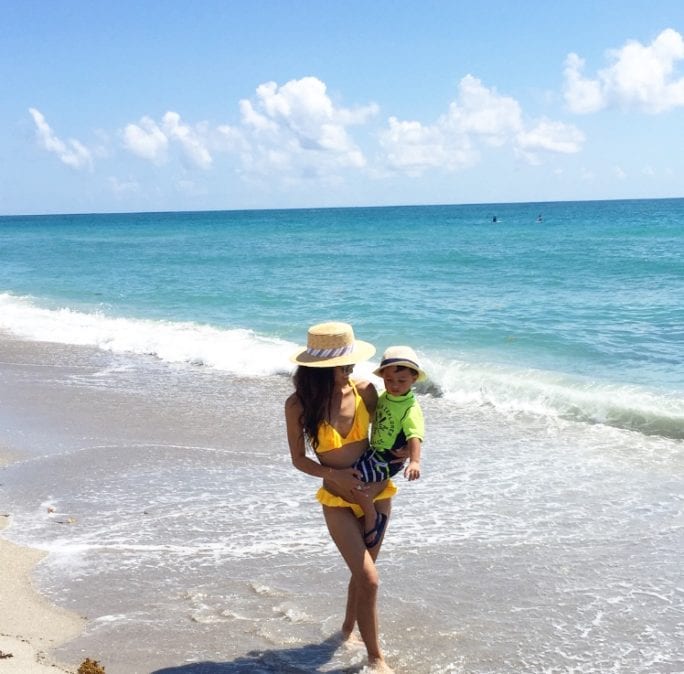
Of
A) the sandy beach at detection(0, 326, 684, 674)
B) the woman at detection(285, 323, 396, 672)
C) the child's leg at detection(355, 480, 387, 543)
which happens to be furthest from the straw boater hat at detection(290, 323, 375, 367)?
the sandy beach at detection(0, 326, 684, 674)

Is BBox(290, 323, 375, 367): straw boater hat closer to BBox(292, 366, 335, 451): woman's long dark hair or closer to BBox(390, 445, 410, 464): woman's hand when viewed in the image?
BBox(292, 366, 335, 451): woman's long dark hair

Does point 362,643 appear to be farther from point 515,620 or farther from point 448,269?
point 448,269

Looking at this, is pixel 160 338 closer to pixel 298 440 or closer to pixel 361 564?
pixel 298 440

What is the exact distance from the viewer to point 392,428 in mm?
3936

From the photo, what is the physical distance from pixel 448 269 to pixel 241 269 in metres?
8.25

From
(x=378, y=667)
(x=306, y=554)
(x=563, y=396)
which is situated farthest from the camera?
(x=563, y=396)

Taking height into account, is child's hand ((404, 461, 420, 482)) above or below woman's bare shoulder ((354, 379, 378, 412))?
below

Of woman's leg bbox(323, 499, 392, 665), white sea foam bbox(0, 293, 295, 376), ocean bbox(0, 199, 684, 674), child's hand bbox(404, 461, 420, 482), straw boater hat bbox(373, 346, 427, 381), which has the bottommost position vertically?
white sea foam bbox(0, 293, 295, 376)

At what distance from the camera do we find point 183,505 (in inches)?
260

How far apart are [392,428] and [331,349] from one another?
0.48m

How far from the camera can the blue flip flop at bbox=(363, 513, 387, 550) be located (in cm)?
402

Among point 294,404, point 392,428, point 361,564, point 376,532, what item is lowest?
point 361,564

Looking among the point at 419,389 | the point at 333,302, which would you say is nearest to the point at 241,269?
the point at 333,302

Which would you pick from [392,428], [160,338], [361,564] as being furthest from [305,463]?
[160,338]
